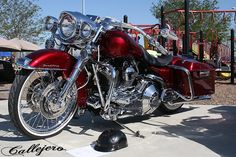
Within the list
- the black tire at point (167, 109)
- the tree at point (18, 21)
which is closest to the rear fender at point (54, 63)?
the black tire at point (167, 109)

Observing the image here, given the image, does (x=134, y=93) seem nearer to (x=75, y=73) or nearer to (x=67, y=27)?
(x=75, y=73)

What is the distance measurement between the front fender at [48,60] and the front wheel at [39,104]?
0.49 feet

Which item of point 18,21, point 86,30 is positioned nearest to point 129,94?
point 86,30

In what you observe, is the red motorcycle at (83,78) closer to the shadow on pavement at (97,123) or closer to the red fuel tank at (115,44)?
the red fuel tank at (115,44)

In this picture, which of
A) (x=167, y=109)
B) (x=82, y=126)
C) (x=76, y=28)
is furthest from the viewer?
(x=167, y=109)

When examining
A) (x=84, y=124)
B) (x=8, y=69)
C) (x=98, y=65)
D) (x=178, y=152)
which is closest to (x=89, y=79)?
(x=98, y=65)

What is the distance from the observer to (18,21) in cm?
3547

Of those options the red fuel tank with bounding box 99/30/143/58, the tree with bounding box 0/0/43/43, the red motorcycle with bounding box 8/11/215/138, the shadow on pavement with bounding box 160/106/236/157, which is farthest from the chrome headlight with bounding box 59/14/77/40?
the tree with bounding box 0/0/43/43

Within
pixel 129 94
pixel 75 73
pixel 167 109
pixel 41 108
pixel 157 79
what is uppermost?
pixel 75 73

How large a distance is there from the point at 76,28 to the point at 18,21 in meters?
31.4

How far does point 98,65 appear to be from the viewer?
563 cm

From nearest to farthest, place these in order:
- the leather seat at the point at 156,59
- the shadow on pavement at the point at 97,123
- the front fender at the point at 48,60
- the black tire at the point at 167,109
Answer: the front fender at the point at 48,60, the shadow on pavement at the point at 97,123, the leather seat at the point at 156,59, the black tire at the point at 167,109

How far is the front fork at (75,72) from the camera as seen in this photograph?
206 inches

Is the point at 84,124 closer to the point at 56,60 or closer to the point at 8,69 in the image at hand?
the point at 56,60
